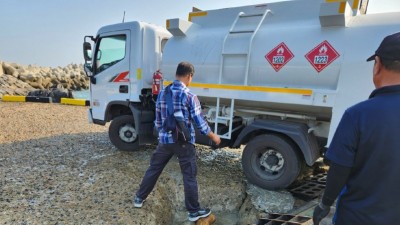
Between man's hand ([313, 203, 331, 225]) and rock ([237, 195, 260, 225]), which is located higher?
man's hand ([313, 203, 331, 225])

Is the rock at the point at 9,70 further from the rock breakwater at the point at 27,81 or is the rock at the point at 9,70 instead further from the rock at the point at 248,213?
the rock at the point at 248,213

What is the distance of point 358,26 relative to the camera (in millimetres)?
3762

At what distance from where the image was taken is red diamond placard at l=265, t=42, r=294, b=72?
4.20 meters

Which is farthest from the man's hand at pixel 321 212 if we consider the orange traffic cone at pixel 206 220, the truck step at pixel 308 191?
the truck step at pixel 308 191

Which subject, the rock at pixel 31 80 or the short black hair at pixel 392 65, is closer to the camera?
the short black hair at pixel 392 65

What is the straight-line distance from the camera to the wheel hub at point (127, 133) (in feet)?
20.9

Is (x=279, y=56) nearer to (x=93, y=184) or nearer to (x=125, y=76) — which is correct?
(x=125, y=76)

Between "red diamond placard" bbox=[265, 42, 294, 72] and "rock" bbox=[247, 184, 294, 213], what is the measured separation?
5.95ft

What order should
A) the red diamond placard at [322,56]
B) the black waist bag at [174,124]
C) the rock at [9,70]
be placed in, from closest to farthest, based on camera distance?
1. the black waist bag at [174,124]
2. the red diamond placard at [322,56]
3. the rock at [9,70]

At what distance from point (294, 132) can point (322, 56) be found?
43.2 inches

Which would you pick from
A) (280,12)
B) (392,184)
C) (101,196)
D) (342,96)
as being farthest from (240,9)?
(392,184)

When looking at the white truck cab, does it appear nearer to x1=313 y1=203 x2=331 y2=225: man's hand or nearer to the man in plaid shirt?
the man in plaid shirt

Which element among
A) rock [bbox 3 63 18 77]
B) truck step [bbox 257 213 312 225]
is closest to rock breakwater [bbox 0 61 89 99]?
rock [bbox 3 63 18 77]

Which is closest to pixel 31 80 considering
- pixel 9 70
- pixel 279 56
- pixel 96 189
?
pixel 9 70
